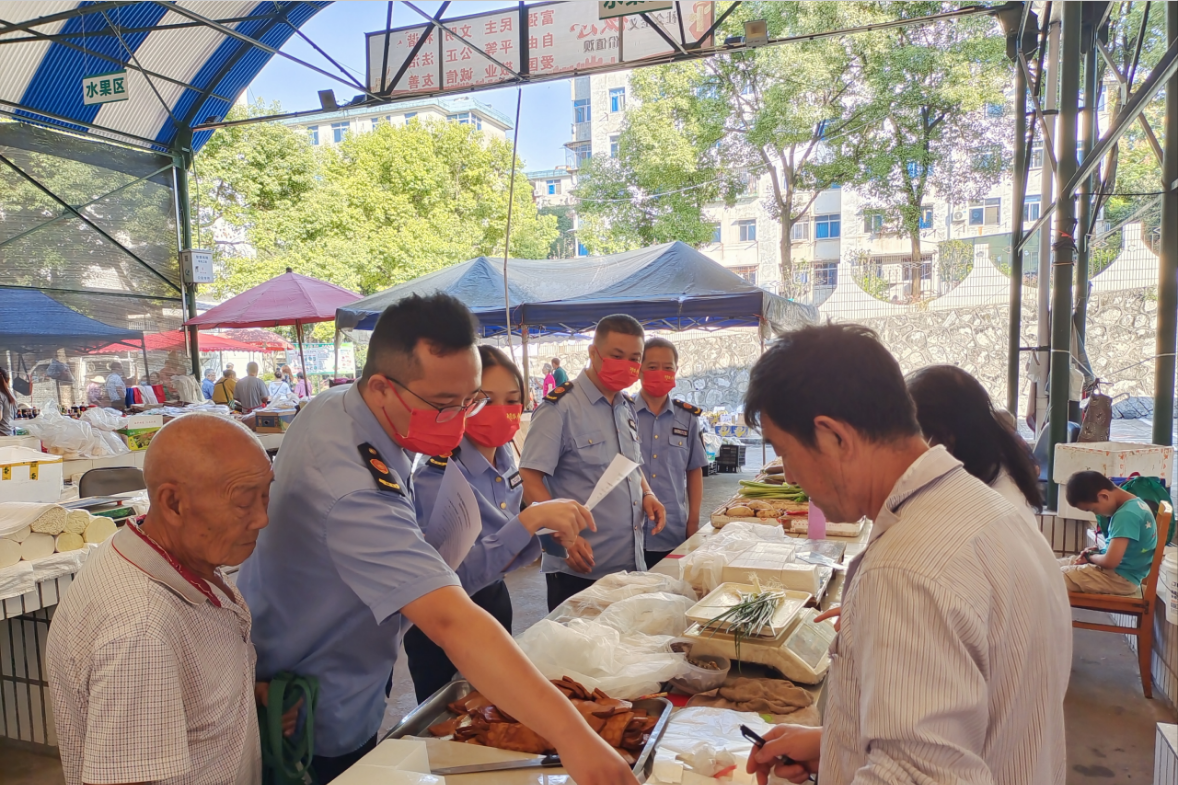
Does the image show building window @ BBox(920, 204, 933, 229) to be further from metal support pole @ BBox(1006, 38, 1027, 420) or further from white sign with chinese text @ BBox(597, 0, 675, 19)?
white sign with chinese text @ BBox(597, 0, 675, 19)

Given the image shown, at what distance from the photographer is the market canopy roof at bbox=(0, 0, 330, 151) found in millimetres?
8125

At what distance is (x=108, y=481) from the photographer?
14.3ft

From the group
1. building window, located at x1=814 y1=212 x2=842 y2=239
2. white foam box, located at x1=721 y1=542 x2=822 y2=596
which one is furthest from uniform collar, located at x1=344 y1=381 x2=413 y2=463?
building window, located at x1=814 y1=212 x2=842 y2=239

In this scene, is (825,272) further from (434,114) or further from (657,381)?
(434,114)

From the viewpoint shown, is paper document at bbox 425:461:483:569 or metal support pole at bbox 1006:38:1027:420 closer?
paper document at bbox 425:461:483:569

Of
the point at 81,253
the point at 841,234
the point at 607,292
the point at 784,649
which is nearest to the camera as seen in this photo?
the point at 784,649

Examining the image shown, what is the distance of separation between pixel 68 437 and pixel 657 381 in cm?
479

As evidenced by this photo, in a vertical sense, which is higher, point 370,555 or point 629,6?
point 629,6

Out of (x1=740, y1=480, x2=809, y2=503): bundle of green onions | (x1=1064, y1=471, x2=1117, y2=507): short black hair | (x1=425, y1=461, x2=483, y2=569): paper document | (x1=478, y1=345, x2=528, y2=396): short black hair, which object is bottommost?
(x1=1064, y1=471, x2=1117, y2=507): short black hair

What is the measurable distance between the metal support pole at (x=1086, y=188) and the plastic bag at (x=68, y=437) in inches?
310

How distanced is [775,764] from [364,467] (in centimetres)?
93

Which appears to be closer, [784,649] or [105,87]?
[784,649]

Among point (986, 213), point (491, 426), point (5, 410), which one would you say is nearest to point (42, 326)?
point (5, 410)

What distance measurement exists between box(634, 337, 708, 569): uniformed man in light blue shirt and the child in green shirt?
2125mm
